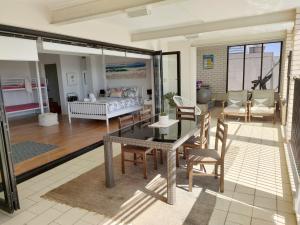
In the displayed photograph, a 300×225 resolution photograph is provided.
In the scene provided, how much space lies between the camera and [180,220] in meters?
2.16

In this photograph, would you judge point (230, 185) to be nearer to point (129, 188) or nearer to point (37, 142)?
point (129, 188)

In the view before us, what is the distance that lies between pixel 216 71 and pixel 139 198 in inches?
290

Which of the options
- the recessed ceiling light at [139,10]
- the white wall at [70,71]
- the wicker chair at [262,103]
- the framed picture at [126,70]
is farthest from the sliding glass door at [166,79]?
the white wall at [70,71]

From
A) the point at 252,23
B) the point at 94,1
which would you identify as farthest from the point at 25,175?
the point at 252,23

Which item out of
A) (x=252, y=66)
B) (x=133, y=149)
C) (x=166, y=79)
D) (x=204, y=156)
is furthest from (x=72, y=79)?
(x=204, y=156)

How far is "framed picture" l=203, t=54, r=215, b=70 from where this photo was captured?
8.86m

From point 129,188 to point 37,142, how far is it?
296 cm

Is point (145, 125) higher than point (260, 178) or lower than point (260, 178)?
Answer: higher

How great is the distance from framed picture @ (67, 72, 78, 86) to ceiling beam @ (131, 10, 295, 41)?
4.06 metres

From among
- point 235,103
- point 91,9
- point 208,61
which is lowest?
point 235,103

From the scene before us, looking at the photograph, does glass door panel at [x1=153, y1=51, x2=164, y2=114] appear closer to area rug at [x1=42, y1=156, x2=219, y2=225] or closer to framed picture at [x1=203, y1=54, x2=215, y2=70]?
framed picture at [x1=203, y1=54, x2=215, y2=70]

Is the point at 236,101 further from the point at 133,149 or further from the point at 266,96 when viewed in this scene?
the point at 133,149

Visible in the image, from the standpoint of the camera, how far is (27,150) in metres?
4.27

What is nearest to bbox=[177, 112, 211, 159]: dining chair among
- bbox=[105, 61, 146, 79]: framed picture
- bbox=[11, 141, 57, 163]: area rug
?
bbox=[11, 141, 57, 163]: area rug
